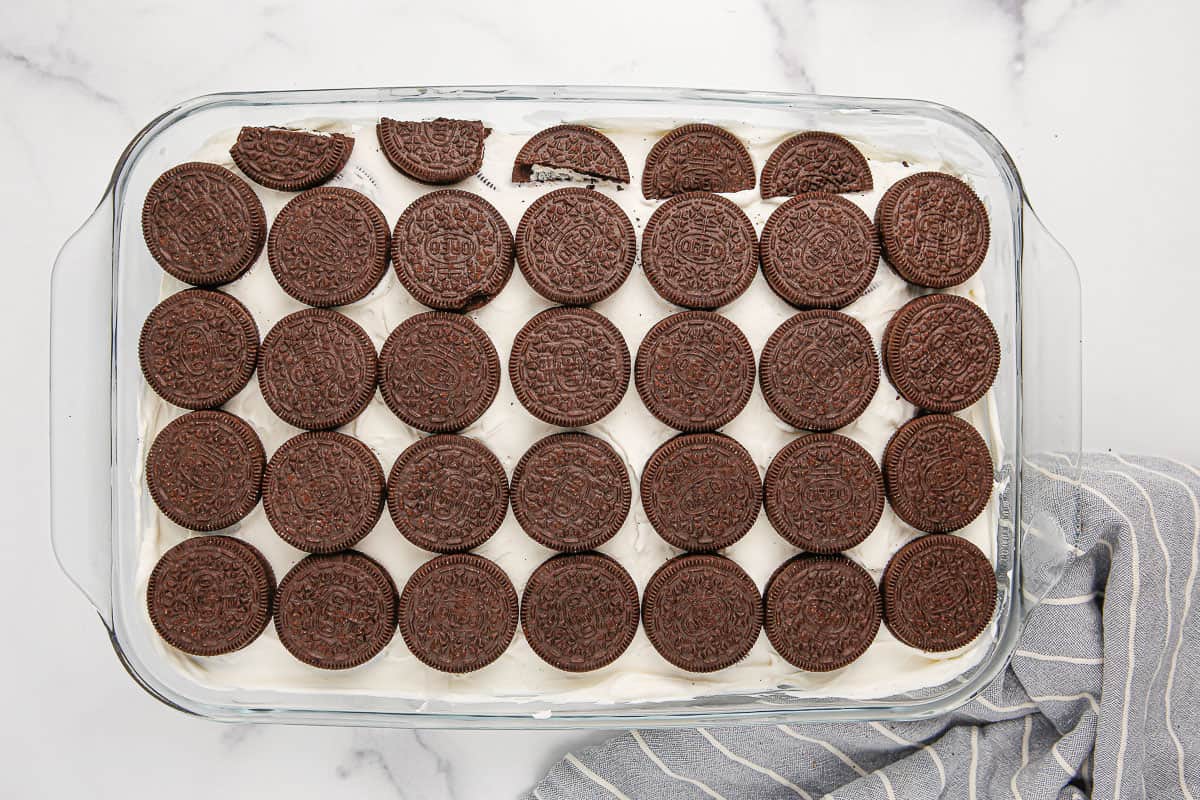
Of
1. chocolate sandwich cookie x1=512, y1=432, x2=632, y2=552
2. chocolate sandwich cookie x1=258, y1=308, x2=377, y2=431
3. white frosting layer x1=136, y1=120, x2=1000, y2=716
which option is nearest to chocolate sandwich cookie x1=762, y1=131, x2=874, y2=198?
white frosting layer x1=136, y1=120, x2=1000, y2=716

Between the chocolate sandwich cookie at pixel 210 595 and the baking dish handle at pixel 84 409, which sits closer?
the chocolate sandwich cookie at pixel 210 595

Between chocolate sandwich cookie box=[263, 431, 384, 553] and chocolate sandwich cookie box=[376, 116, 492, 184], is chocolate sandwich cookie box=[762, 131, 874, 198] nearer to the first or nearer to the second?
chocolate sandwich cookie box=[376, 116, 492, 184]

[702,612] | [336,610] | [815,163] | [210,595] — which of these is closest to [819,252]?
[815,163]

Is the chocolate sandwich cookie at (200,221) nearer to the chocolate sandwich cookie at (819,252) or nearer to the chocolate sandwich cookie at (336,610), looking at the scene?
the chocolate sandwich cookie at (336,610)

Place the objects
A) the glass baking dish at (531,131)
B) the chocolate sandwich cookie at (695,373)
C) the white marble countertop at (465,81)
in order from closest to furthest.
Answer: the chocolate sandwich cookie at (695,373) → the glass baking dish at (531,131) → the white marble countertop at (465,81)

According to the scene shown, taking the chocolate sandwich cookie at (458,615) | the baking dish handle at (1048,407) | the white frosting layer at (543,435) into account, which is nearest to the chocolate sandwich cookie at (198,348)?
the white frosting layer at (543,435)

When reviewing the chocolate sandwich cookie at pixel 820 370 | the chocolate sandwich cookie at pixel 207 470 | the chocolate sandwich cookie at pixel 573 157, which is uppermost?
the chocolate sandwich cookie at pixel 573 157
